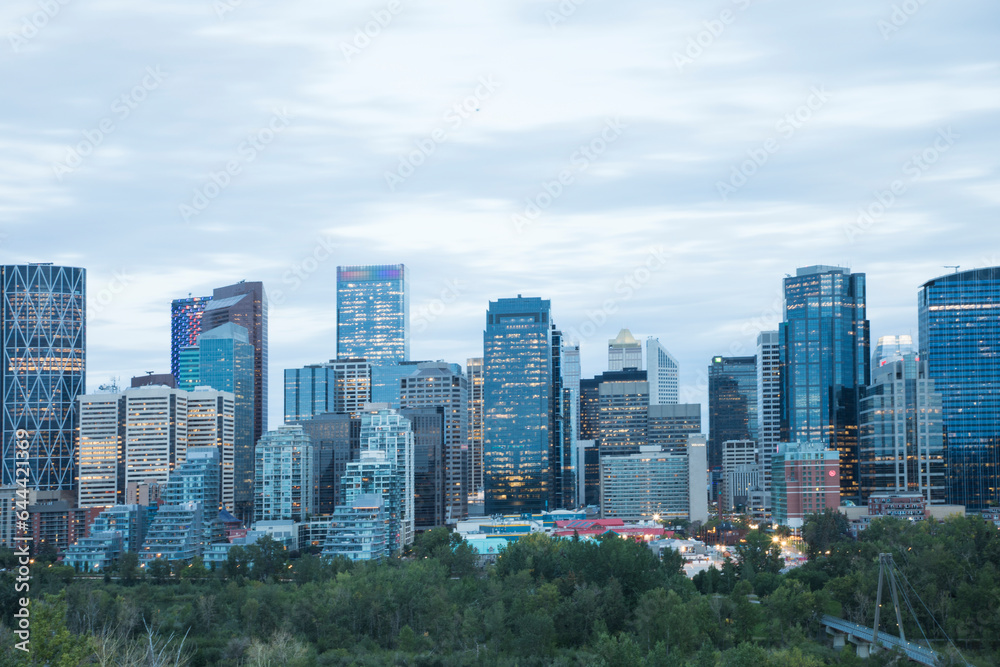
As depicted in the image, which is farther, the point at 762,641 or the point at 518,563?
the point at 518,563

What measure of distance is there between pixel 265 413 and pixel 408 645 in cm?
13978

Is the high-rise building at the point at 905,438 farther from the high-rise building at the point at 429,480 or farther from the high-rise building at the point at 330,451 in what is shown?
the high-rise building at the point at 330,451

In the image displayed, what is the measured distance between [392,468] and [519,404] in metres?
74.7

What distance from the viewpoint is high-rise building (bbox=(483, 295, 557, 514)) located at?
172 metres

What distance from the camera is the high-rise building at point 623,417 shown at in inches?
7244

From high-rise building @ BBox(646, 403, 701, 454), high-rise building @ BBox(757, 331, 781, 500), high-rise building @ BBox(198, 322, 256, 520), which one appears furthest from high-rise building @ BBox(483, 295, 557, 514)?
high-rise building @ BBox(198, 322, 256, 520)

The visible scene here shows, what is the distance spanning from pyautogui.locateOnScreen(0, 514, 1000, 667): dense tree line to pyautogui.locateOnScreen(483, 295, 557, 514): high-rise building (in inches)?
3766

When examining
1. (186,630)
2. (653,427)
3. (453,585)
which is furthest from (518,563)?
(653,427)

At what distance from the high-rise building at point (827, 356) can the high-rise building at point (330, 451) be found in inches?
2503

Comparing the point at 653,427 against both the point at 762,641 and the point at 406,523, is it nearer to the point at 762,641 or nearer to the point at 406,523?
the point at 406,523

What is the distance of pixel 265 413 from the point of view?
189 meters

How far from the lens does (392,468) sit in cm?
10219

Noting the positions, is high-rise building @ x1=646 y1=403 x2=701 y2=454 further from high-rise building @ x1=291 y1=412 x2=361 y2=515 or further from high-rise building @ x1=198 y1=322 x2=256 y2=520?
high-rise building @ x1=198 y1=322 x2=256 y2=520

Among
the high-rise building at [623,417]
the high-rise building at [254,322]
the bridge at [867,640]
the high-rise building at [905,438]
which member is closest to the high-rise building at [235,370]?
the high-rise building at [254,322]
